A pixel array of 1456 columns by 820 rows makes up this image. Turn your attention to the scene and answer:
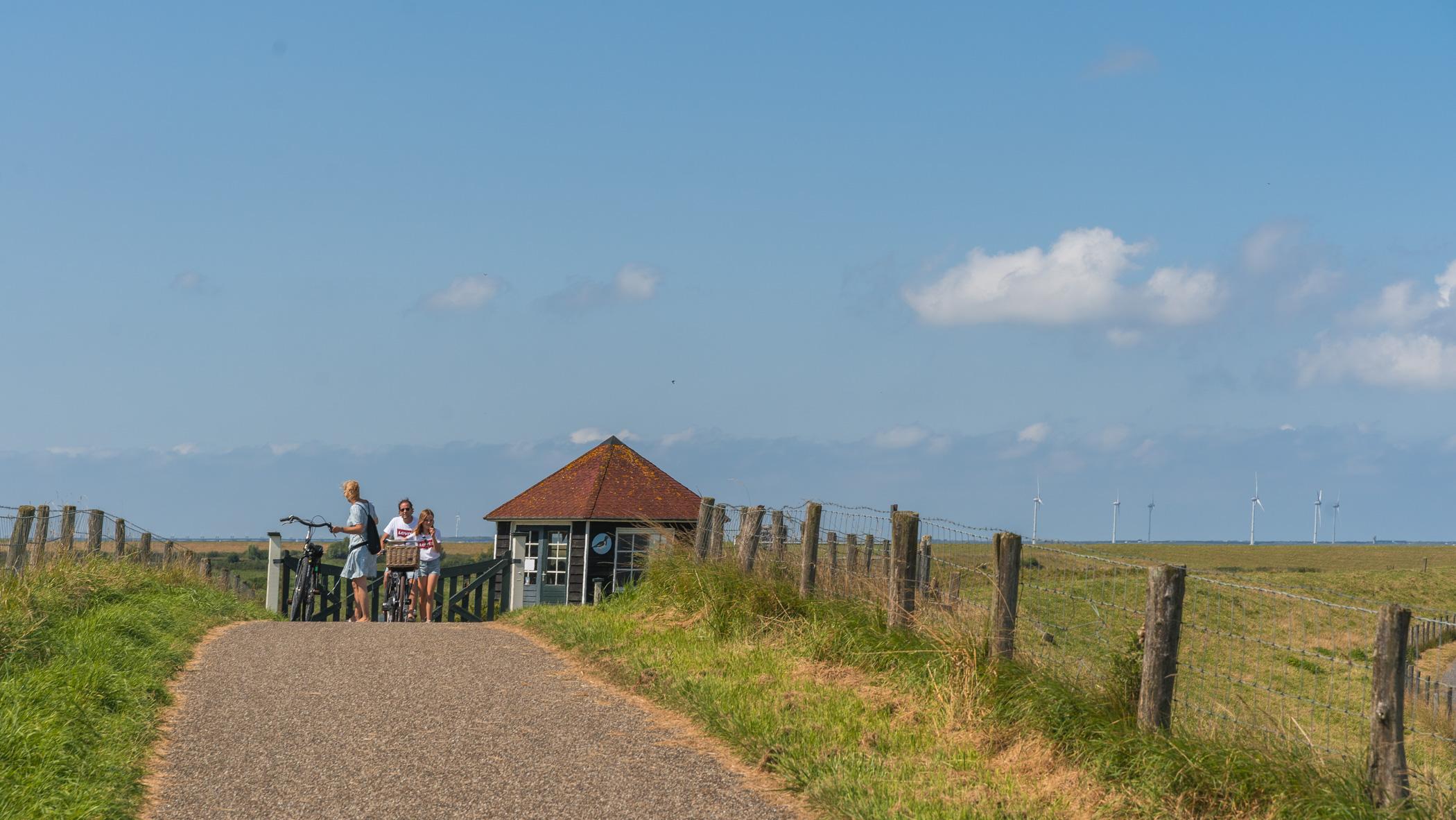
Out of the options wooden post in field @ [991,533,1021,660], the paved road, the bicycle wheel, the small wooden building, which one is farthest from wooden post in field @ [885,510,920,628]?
the small wooden building

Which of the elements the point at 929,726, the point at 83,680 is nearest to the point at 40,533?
the point at 83,680

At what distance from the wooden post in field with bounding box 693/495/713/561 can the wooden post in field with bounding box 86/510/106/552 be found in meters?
8.16

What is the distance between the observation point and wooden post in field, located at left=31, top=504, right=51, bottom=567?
15.8m

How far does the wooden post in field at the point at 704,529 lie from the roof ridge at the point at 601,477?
48.7ft

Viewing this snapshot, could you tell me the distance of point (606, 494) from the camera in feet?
100

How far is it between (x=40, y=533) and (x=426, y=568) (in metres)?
4.93

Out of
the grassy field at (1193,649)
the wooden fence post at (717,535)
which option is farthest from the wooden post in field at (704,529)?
the grassy field at (1193,649)

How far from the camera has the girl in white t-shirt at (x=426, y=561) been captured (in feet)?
61.6

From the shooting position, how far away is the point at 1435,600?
2343 inches

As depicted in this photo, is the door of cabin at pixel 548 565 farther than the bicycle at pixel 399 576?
Yes

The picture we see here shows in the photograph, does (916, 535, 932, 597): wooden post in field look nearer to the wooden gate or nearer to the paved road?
the paved road

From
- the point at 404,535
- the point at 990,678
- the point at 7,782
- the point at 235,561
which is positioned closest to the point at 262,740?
the point at 7,782

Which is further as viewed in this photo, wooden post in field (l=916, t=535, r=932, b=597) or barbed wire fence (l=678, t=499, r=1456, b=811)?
wooden post in field (l=916, t=535, r=932, b=597)

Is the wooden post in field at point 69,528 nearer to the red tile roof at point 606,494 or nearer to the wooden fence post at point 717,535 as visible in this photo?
the wooden fence post at point 717,535
